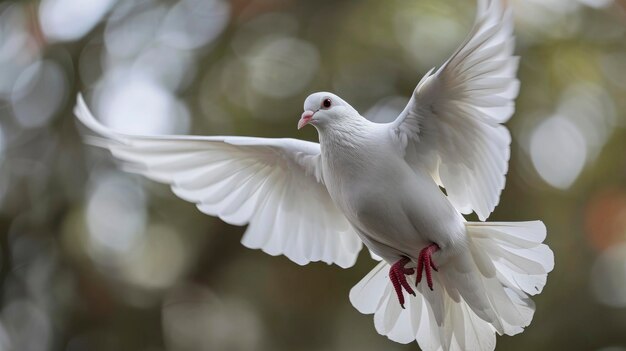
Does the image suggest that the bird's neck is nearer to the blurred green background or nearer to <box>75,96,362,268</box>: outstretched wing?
<box>75,96,362,268</box>: outstretched wing

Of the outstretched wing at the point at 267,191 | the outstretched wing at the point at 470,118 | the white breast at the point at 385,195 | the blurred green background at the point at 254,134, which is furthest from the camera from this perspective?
the blurred green background at the point at 254,134

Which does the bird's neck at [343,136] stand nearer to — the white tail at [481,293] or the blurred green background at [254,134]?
the white tail at [481,293]

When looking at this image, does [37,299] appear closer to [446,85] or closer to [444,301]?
[444,301]

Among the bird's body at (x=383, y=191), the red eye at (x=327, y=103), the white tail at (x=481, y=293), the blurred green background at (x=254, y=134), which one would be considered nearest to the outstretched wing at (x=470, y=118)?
the bird's body at (x=383, y=191)

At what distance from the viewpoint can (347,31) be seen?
38.4ft

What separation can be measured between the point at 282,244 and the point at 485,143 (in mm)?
1702

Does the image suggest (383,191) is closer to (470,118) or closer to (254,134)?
(470,118)

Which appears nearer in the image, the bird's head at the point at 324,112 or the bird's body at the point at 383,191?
the bird's body at the point at 383,191

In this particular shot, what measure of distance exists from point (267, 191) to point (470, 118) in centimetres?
174

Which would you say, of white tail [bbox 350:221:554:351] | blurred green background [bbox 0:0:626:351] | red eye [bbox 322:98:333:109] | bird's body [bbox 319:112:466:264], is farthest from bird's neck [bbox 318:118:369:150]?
blurred green background [bbox 0:0:626:351]

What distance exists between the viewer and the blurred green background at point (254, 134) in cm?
1093

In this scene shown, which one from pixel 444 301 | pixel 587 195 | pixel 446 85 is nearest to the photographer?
pixel 446 85

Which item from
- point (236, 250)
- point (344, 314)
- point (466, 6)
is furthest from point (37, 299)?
point (466, 6)

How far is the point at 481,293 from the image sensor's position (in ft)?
18.3
